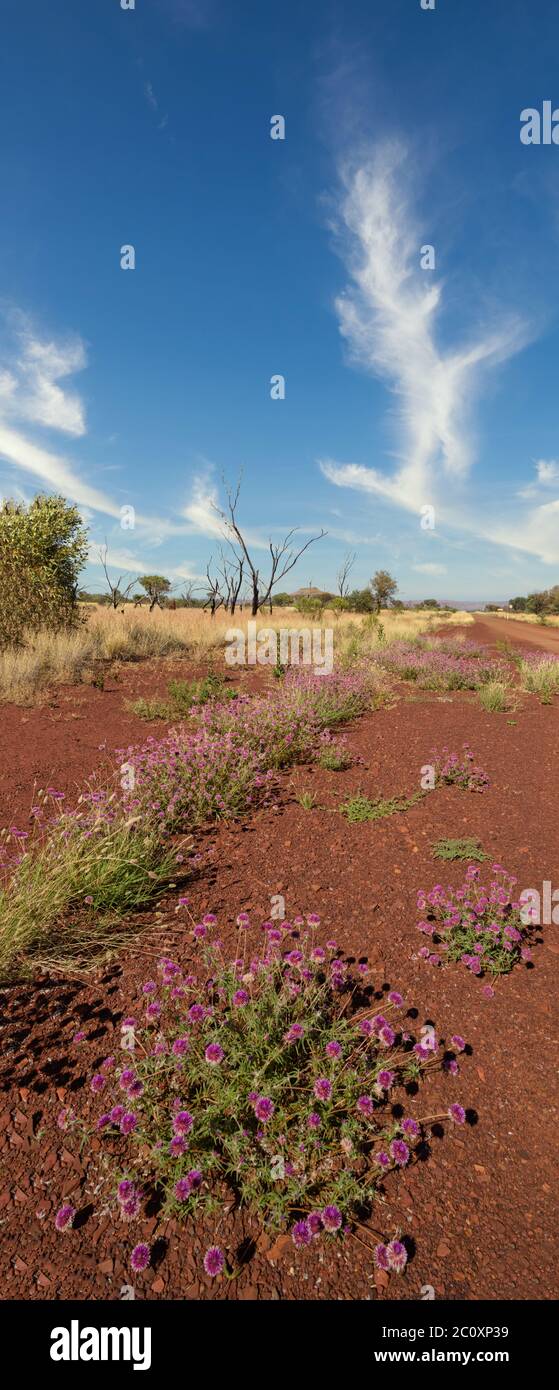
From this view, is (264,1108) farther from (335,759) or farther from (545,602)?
(545,602)

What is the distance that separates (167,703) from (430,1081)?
7080 millimetres

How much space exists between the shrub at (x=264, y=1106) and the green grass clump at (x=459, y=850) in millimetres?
1684

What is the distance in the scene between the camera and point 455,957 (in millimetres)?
2883

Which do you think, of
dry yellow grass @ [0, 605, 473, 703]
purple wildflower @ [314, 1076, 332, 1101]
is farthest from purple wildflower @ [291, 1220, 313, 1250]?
dry yellow grass @ [0, 605, 473, 703]

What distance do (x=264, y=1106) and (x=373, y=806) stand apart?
320 cm

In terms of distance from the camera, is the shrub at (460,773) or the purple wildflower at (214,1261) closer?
the purple wildflower at (214,1261)

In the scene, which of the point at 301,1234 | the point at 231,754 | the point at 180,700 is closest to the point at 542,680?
the point at 180,700

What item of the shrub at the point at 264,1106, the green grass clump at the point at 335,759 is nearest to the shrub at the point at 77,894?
the shrub at the point at 264,1106

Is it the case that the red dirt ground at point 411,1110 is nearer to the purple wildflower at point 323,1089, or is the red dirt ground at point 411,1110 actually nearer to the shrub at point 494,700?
the purple wildflower at point 323,1089

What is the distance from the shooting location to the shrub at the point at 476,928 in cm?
284

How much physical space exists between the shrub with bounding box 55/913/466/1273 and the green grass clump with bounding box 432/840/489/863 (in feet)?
5.53

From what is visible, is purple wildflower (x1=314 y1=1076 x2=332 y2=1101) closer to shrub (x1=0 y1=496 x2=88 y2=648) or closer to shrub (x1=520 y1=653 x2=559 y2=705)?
shrub (x1=520 y1=653 x2=559 y2=705)
